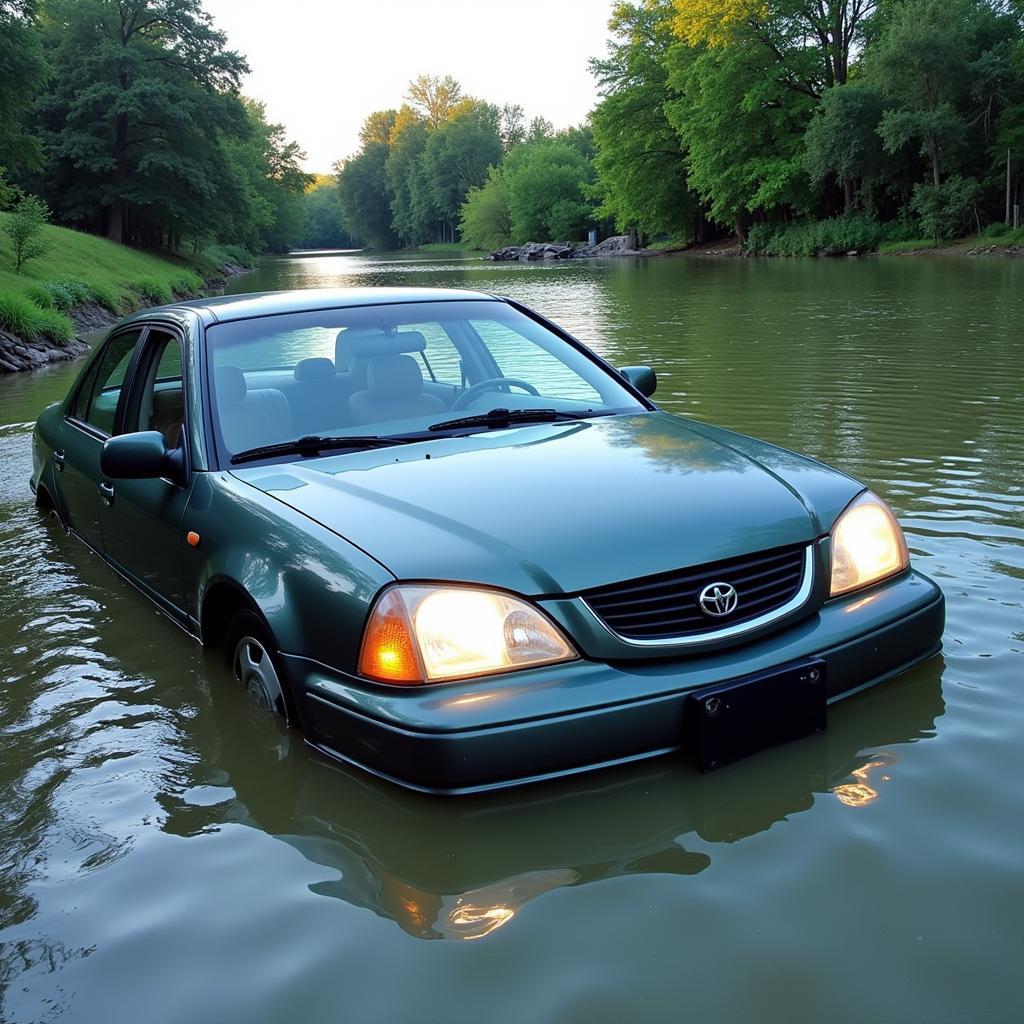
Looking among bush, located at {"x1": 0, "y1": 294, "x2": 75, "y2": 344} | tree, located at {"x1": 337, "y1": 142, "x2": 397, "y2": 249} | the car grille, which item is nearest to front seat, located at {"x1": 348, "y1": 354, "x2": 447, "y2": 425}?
the car grille

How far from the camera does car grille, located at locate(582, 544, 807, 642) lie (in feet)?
8.99

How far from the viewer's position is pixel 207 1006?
7.36 feet

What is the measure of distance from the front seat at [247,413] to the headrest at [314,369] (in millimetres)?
162

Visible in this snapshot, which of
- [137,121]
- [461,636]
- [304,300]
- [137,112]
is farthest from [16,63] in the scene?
[461,636]

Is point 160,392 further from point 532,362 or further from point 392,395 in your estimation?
point 532,362

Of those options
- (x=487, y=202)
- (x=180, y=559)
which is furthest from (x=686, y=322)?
(x=487, y=202)

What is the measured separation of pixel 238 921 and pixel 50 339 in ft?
58.6

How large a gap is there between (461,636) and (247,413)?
148 centimetres

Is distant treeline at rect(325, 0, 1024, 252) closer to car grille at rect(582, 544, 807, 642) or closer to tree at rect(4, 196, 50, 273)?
tree at rect(4, 196, 50, 273)

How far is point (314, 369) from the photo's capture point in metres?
4.06

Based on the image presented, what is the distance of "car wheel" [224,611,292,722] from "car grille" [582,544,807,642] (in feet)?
3.21

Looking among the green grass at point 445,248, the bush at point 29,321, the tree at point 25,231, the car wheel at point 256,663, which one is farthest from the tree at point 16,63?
the green grass at point 445,248

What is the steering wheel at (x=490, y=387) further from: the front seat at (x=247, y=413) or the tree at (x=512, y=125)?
the tree at (x=512, y=125)

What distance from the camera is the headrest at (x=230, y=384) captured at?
381 centimetres
